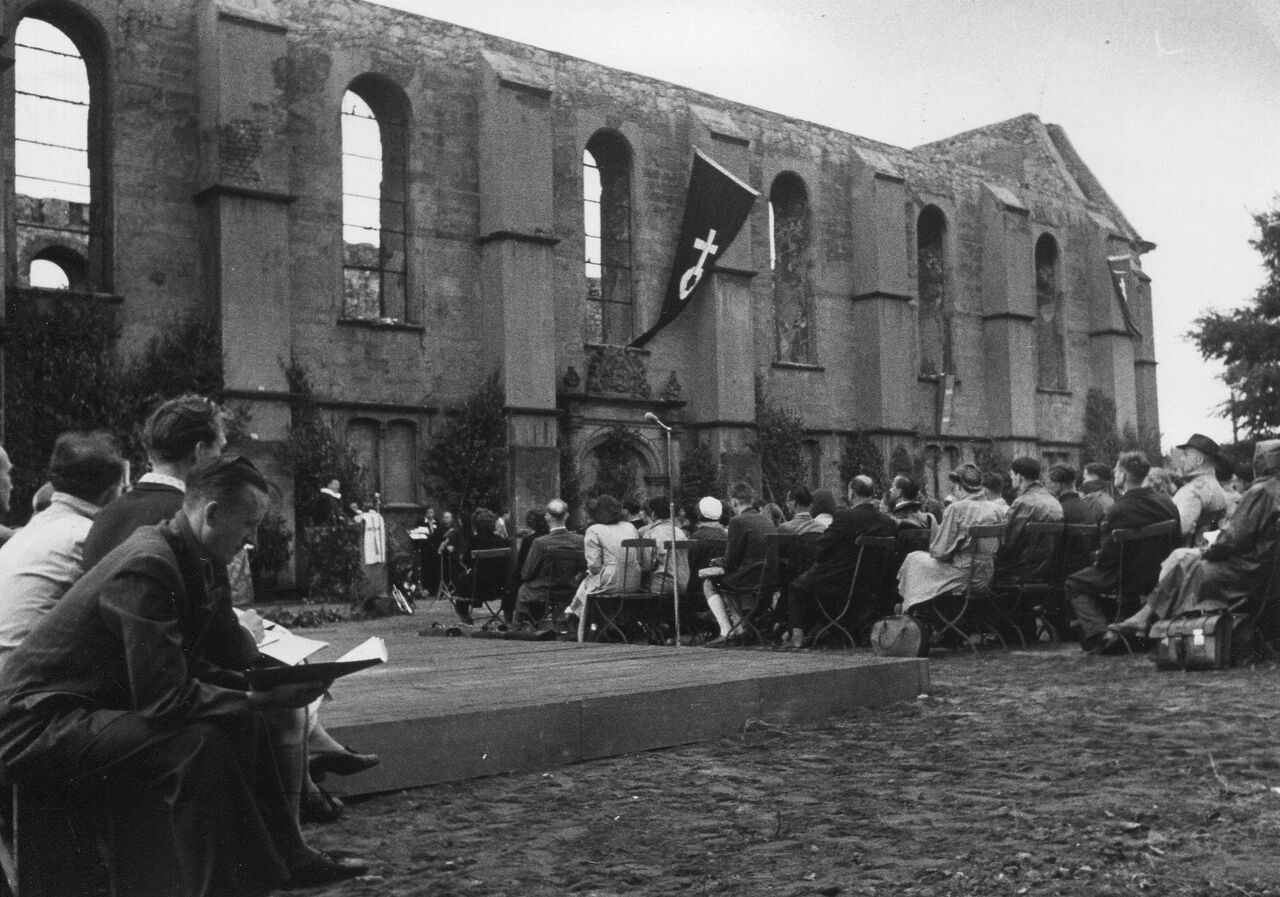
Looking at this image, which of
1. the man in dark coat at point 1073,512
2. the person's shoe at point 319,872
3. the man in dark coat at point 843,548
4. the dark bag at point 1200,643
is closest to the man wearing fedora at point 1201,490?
the man in dark coat at point 1073,512

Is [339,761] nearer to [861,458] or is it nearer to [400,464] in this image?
[400,464]

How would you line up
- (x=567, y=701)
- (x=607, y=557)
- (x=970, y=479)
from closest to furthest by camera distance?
(x=567, y=701) < (x=970, y=479) < (x=607, y=557)

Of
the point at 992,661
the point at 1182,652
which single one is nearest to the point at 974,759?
the point at 1182,652

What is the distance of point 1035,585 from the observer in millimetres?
11586

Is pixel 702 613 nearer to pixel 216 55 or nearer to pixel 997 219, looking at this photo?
pixel 216 55

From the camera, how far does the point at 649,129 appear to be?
2866 cm

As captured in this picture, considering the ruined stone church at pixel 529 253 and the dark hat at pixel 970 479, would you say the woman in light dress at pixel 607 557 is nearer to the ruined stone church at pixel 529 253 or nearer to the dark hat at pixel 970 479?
the dark hat at pixel 970 479

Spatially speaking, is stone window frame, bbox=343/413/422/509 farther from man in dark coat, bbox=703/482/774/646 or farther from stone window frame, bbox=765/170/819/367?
man in dark coat, bbox=703/482/774/646

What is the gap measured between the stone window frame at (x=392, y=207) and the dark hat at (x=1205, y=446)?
16058mm

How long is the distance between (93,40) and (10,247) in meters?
3.53

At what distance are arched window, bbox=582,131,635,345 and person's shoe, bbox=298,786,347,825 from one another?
76.8 feet

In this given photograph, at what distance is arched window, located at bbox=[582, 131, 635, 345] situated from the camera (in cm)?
2842

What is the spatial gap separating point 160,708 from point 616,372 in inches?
958

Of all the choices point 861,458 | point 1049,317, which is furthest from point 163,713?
point 1049,317
